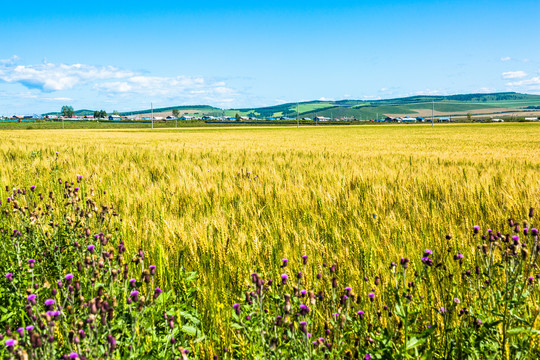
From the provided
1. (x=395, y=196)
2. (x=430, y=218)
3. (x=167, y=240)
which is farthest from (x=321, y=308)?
(x=395, y=196)

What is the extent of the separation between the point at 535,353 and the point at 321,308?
1006mm

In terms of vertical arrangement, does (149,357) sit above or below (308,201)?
below

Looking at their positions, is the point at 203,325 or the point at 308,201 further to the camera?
the point at 308,201

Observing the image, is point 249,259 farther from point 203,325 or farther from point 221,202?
point 221,202

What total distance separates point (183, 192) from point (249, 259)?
2303mm

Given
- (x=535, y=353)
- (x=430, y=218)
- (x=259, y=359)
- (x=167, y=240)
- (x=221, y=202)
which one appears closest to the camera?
(x=259, y=359)

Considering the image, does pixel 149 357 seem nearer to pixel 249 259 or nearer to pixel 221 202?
pixel 249 259

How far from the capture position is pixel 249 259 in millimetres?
2422

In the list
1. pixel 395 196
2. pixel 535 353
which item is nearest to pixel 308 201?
pixel 395 196

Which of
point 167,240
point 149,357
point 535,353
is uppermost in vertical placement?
point 167,240

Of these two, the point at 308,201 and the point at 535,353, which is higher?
the point at 308,201

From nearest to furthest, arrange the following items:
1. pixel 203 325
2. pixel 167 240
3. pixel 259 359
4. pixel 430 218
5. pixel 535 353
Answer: pixel 259 359 → pixel 535 353 → pixel 203 325 → pixel 167 240 → pixel 430 218

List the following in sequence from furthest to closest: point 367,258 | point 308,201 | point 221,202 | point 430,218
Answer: point 221,202
point 308,201
point 430,218
point 367,258

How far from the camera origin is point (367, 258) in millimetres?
2340
